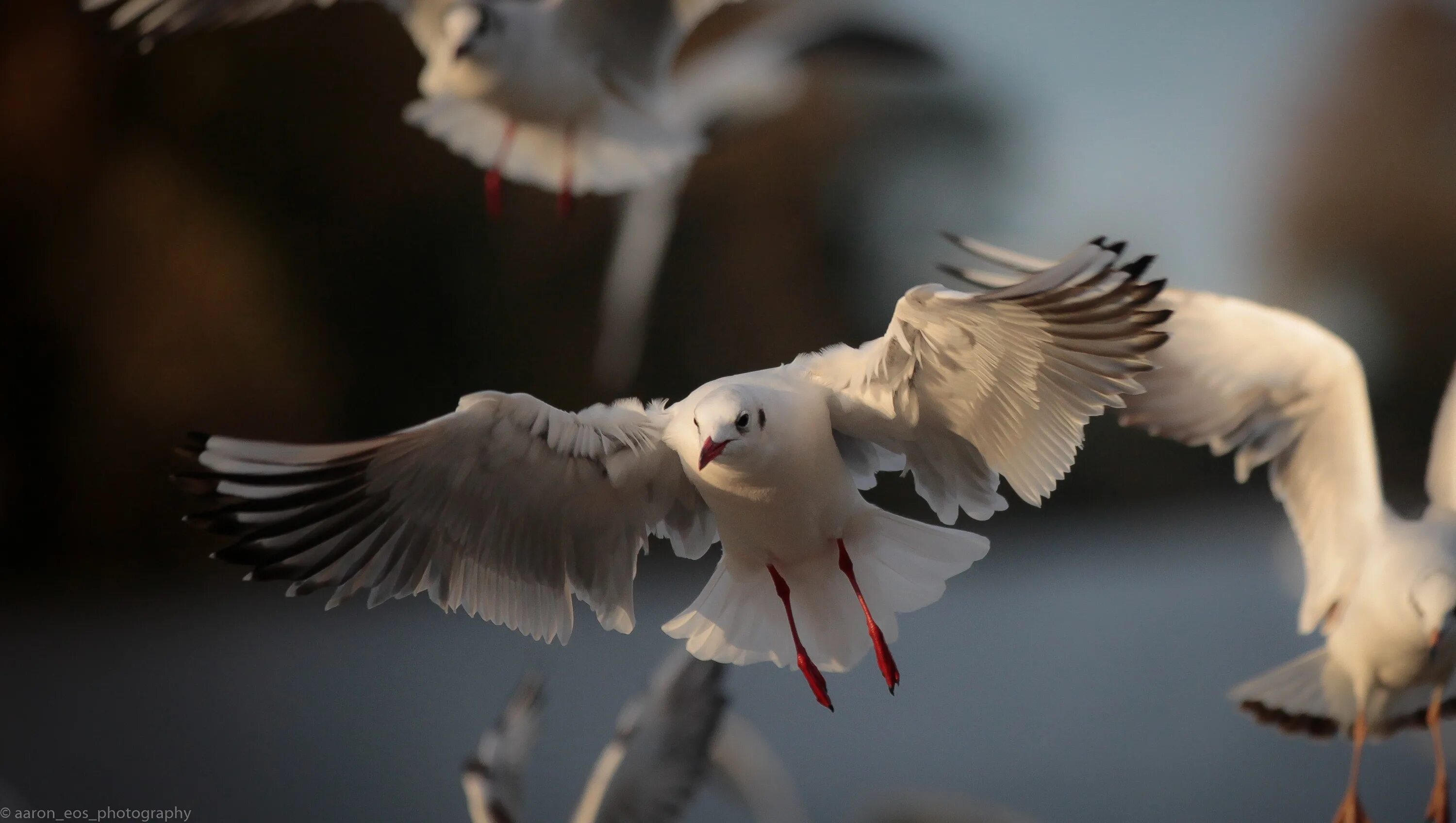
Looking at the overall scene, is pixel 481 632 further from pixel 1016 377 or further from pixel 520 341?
pixel 1016 377

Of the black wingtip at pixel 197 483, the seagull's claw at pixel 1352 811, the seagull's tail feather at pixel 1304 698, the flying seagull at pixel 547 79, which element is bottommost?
the seagull's claw at pixel 1352 811

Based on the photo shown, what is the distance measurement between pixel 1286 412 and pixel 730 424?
3.13ft

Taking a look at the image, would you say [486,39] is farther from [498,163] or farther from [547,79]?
[498,163]

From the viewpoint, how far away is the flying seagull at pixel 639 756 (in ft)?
5.88

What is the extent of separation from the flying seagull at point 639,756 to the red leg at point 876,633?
64 cm

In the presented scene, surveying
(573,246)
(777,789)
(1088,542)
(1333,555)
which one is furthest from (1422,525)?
(573,246)

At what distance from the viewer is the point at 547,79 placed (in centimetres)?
198

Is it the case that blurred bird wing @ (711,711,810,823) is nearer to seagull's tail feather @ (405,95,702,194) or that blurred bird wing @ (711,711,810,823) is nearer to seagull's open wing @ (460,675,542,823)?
seagull's open wing @ (460,675,542,823)

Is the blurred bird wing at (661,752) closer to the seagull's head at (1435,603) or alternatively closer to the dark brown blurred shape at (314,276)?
the seagull's head at (1435,603)

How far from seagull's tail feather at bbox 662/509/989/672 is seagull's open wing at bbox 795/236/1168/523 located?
0.06 meters

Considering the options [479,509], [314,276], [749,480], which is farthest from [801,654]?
[314,276]

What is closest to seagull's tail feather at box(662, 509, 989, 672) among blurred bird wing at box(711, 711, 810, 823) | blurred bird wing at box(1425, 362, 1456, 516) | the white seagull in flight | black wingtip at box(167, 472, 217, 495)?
the white seagull in flight

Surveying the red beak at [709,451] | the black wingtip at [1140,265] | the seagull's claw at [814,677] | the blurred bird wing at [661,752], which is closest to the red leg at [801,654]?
the seagull's claw at [814,677]

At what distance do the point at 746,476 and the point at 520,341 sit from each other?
2.03 meters
